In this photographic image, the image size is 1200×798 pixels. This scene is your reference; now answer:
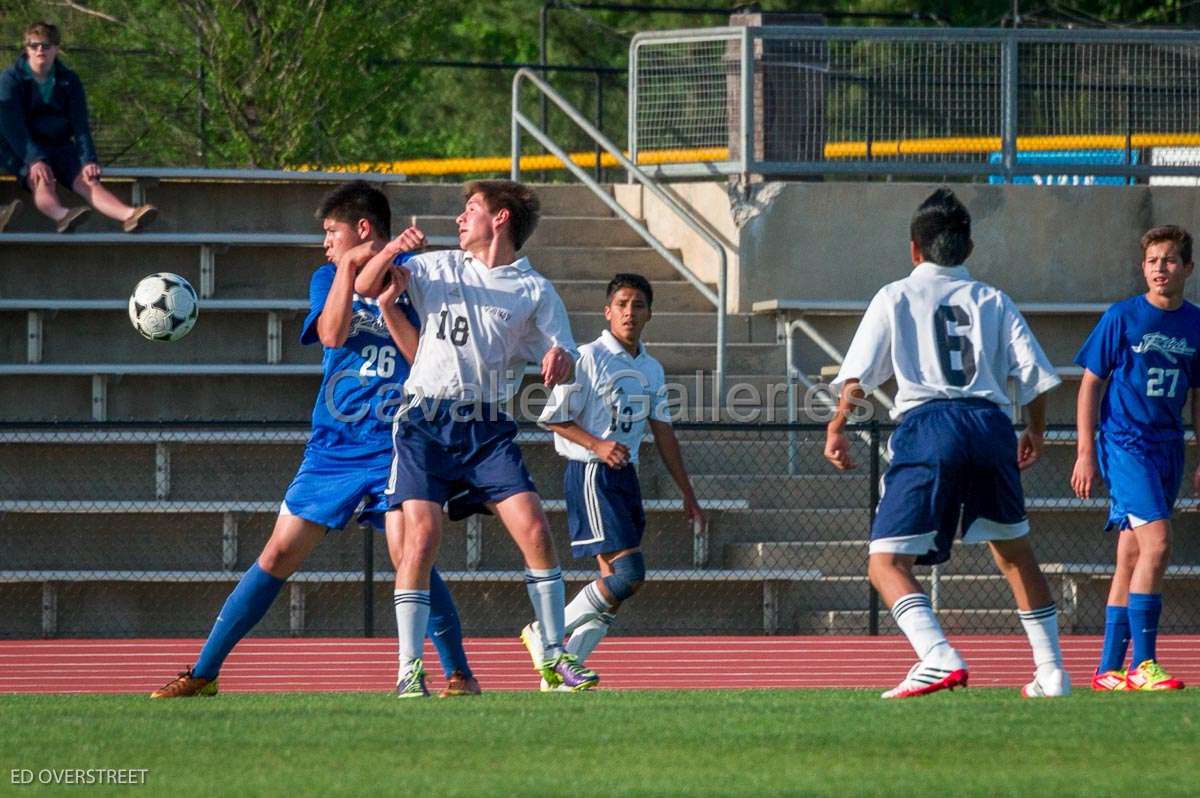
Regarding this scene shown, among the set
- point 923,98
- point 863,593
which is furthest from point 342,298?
point 923,98

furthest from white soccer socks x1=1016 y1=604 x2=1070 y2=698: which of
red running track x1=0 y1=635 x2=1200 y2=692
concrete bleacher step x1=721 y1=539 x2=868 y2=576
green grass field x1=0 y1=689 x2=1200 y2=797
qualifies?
concrete bleacher step x1=721 y1=539 x2=868 y2=576

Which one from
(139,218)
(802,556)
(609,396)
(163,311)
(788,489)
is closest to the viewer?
(609,396)

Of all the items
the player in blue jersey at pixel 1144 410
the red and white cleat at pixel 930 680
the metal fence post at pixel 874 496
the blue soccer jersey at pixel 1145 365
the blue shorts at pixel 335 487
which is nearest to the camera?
the red and white cleat at pixel 930 680

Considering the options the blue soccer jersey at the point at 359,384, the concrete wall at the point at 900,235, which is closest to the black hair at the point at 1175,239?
the blue soccer jersey at the point at 359,384

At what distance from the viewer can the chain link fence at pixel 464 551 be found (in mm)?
12328

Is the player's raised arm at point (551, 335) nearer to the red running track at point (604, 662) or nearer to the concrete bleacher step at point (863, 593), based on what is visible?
the red running track at point (604, 662)

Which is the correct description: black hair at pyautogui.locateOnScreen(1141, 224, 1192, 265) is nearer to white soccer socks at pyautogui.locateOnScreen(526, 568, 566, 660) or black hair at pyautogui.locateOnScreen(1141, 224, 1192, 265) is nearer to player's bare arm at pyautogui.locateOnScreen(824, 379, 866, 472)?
player's bare arm at pyautogui.locateOnScreen(824, 379, 866, 472)

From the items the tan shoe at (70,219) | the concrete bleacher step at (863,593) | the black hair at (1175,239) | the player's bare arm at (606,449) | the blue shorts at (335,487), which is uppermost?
the tan shoe at (70,219)

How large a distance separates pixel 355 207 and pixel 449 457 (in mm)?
1121

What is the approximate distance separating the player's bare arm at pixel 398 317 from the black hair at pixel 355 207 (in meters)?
0.42

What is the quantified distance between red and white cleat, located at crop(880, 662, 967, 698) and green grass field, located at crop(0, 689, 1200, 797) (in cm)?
7

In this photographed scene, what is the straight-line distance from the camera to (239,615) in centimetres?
731

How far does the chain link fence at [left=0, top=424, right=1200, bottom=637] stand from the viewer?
40.4ft

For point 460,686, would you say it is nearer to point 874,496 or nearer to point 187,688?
point 187,688
